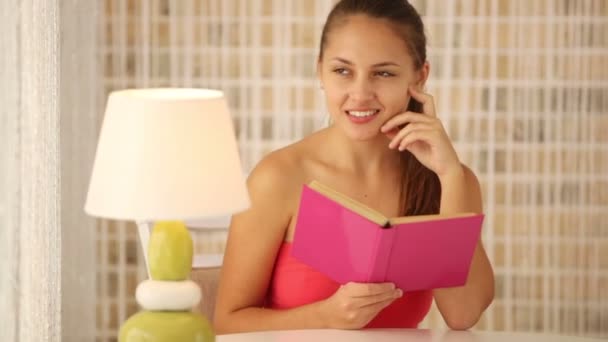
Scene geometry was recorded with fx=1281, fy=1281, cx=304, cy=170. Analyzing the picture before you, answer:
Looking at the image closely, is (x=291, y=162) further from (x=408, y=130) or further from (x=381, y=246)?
(x=381, y=246)

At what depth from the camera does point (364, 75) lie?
2.79 meters

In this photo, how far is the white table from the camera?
2.48m

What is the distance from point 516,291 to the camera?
513 centimetres

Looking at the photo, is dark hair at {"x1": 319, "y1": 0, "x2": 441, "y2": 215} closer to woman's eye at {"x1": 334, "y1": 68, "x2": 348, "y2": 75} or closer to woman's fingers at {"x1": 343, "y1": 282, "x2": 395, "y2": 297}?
woman's eye at {"x1": 334, "y1": 68, "x2": 348, "y2": 75}

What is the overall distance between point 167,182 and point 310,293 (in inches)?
36.2

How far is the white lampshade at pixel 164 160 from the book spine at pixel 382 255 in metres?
0.46

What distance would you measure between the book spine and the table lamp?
0.45 meters

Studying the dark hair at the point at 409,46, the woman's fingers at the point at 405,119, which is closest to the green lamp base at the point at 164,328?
the woman's fingers at the point at 405,119

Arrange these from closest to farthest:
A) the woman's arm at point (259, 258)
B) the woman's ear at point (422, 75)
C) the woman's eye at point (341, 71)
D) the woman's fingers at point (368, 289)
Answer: the woman's fingers at point (368, 289), the woman's arm at point (259, 258), the woman's eye at point (341, 71), the woman's ear at point (422, 75)

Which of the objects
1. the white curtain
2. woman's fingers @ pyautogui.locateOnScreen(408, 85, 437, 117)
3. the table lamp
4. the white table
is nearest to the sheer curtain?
the white curtain

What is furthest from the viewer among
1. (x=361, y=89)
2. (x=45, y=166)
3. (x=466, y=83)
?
(x=466, y=83)

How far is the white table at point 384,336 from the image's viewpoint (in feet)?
8.14

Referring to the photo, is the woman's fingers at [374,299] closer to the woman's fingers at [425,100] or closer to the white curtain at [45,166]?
the woman's fingers at [425,100]

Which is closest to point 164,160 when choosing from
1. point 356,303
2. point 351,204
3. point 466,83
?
point 351,204
